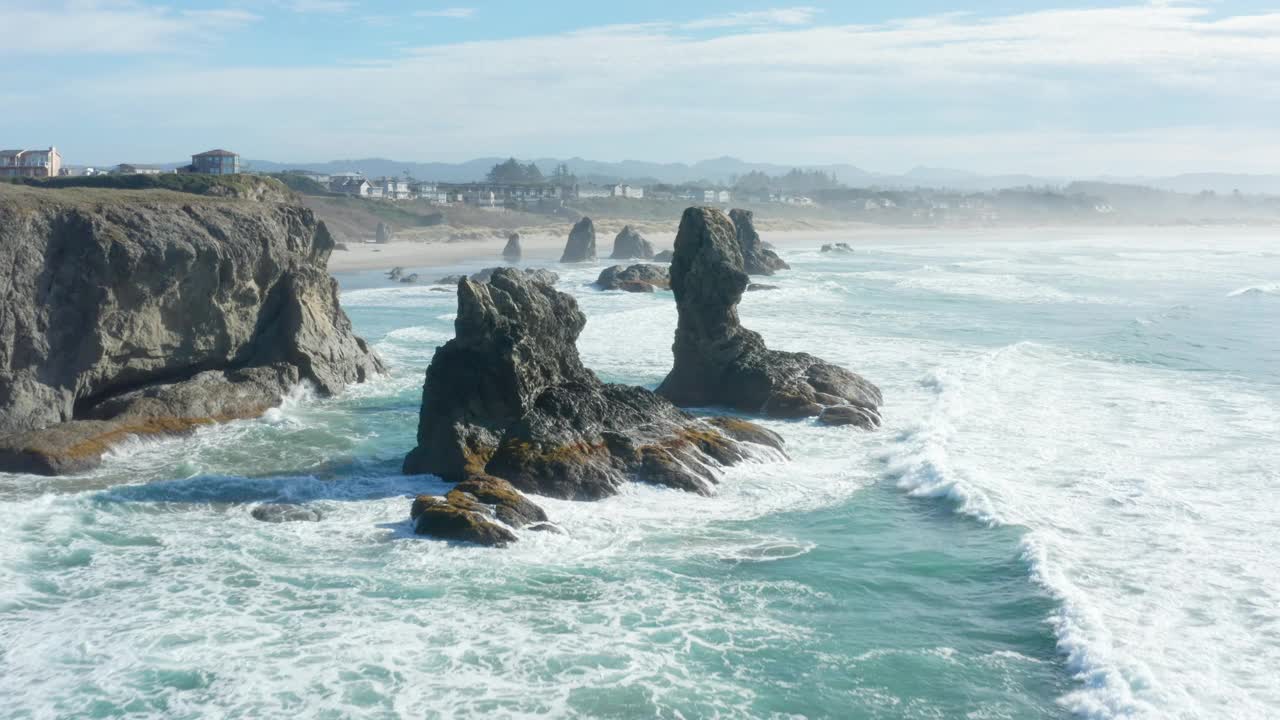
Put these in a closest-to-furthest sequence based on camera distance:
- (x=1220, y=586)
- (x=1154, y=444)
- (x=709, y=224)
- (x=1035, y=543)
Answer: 1. (x=1220, y=586)
2. (x=1035, y=543)
3. (x=1154, y=444)
4. (x=709, y=224)

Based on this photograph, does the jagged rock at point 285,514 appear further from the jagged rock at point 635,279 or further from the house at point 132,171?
the jagged rock at point 635,279

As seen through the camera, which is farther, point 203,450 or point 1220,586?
point 203,450

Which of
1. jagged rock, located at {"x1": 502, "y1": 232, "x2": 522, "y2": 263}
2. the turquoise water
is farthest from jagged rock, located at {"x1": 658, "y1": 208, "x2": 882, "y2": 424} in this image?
jagged rock, located at {"x1": 502, "y1": 232, "x2": 522, "y2": 263}

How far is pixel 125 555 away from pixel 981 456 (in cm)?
1560

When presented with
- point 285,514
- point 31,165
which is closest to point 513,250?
point 31,165

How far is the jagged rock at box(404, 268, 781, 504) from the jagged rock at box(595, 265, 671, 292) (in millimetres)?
34764

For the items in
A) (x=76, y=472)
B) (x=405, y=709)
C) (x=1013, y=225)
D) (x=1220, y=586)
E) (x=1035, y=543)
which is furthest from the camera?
(x=1013, y=225)

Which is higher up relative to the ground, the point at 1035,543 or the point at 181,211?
the point at 181,211

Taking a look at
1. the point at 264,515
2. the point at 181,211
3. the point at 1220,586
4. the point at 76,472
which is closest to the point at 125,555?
the point at 264,515

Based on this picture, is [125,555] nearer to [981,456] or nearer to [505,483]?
[505,483]

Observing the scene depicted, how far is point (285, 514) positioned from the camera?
17.6 m

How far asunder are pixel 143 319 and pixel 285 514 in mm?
8052

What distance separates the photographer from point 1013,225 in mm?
166625

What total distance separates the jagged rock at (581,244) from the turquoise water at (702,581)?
172ft
